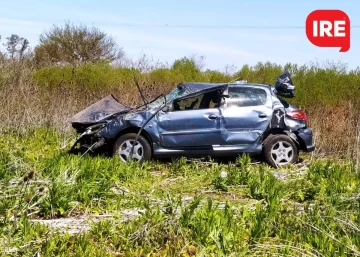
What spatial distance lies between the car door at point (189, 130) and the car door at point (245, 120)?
186 millimetres

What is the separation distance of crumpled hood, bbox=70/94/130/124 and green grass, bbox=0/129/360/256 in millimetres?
1600

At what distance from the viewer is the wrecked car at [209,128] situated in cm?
853

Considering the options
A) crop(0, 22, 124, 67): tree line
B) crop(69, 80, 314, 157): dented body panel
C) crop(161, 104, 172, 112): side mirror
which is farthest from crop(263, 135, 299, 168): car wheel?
crop(0, 22, 124, 67): tree line

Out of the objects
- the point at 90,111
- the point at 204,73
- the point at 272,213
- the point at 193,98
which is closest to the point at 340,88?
the point at 204,73

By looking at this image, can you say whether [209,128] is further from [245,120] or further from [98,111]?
[98,111]

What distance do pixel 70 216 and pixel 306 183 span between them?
3.43 metres

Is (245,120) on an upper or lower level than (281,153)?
upper

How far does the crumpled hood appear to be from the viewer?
888 centimetres

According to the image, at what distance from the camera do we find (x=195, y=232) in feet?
14.5

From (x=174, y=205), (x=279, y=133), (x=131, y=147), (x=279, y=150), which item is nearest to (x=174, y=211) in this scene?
(x=174, y=205)

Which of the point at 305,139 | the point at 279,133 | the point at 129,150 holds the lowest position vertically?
the point at 129,150

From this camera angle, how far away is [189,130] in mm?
8555

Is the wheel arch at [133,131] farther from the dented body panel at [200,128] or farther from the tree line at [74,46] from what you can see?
the tree line at [74,46]

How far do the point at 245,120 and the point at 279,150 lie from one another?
2.86 ft
